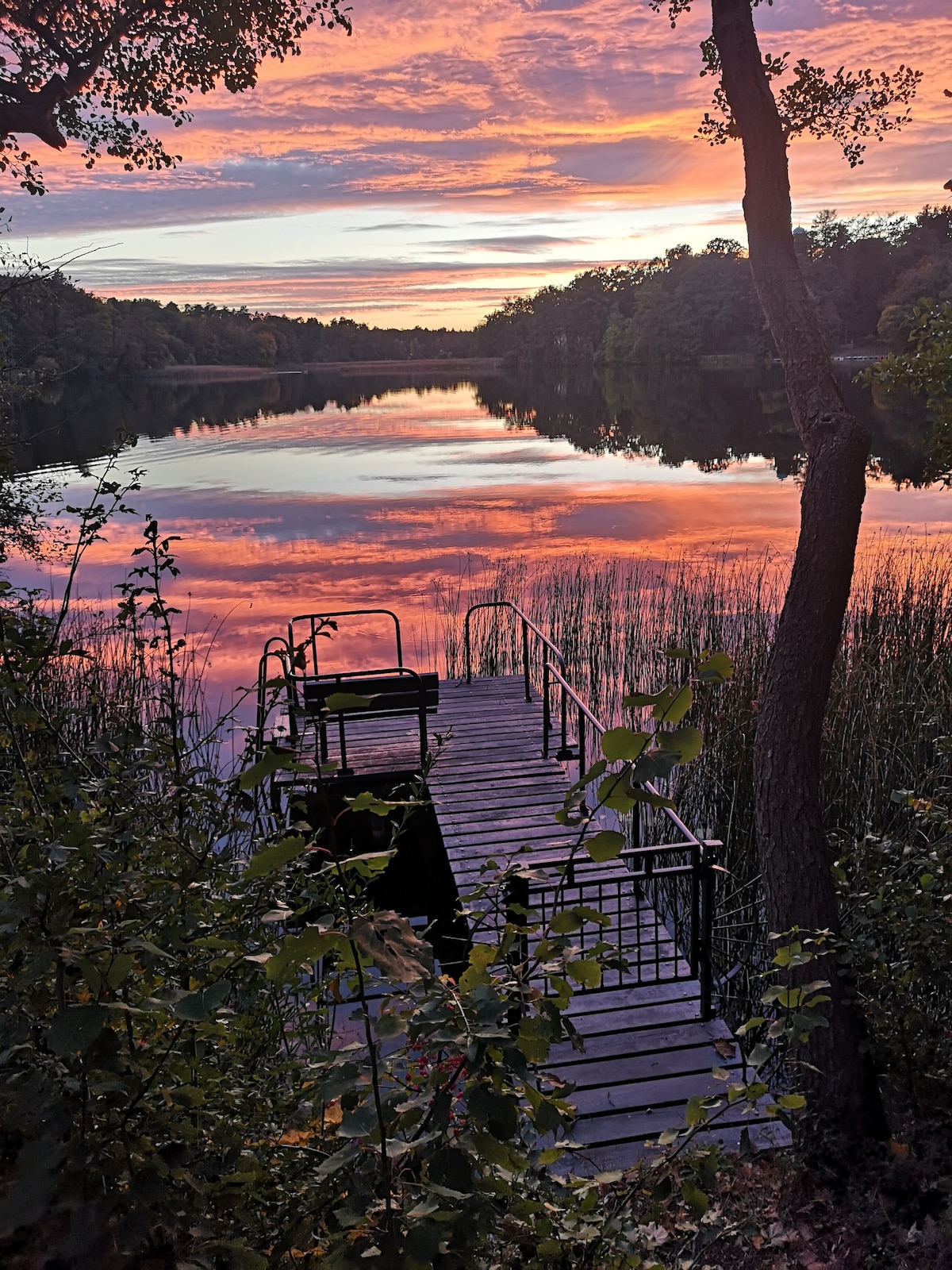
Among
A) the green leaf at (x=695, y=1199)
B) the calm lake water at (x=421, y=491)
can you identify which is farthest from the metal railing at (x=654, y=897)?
the calm lake water at (x=421, y=491)

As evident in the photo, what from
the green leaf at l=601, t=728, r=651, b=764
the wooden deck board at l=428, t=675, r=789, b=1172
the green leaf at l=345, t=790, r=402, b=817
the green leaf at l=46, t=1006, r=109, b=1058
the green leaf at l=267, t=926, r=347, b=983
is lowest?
the wooden deck board at l=428, t=675, r=789, b=1172

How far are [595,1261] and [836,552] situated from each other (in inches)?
187

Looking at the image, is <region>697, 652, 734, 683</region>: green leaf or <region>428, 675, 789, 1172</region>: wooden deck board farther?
<region>428, 675, 789, 1172</region>: wooden deck board

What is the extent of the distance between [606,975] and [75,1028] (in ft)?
20.6

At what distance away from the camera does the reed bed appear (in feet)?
30.2

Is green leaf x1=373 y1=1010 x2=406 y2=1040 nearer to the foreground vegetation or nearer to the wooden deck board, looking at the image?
the foreground vegetation

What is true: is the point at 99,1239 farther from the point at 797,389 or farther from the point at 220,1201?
the point at 797,389

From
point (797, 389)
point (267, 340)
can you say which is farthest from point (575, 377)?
point (797, 389)

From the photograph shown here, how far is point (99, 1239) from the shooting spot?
1360 millimetres

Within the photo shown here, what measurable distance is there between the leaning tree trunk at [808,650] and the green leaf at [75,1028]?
5450 mm

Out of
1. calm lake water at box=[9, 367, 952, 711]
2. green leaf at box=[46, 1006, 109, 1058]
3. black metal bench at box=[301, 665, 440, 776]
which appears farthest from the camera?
calm lake water at box=[9, 367, 952, 711]

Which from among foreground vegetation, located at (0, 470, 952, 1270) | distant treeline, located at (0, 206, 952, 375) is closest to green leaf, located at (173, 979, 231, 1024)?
foreground vegetation, located at (0, 470, 952, 1270)

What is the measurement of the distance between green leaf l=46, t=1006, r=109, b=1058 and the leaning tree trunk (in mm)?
5450

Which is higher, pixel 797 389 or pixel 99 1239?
pixel 797 389
